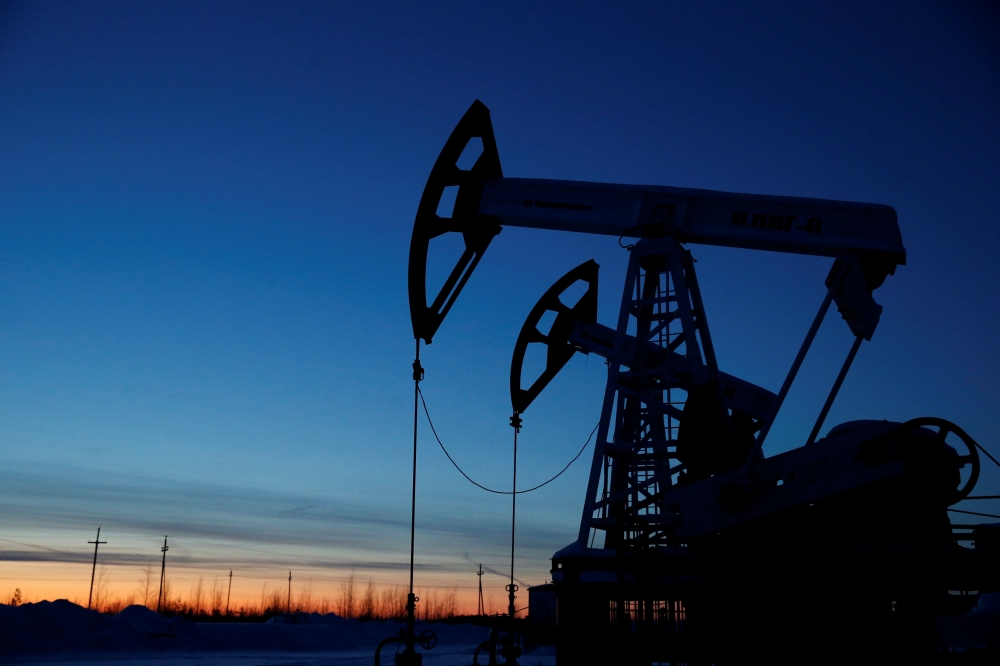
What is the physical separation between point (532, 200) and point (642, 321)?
3163 mm

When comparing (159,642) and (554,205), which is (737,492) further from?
(159,642)

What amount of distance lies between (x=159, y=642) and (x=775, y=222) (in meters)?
37.5

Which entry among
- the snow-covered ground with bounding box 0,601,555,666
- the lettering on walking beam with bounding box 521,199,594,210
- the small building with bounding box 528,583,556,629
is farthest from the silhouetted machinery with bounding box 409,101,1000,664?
the small building with bounding box 528,583,556,629

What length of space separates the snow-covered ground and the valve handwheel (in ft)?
73.9

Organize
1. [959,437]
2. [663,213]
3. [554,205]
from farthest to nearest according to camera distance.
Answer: [554,205]
[663,213]
[959,437]

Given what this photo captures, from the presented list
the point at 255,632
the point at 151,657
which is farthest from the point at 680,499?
the point at 255,632

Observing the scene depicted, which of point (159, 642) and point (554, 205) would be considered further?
point (159, 642)

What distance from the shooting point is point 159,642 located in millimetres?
38281

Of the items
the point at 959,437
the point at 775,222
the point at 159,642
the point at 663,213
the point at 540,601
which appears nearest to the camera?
the point at 959,437

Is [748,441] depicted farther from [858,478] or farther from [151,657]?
[151,657]

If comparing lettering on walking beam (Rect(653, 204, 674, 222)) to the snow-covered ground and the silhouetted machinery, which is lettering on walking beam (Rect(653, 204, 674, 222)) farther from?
the snow-covered ground

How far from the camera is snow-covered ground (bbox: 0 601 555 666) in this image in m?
32.4

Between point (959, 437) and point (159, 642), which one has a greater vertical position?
point (959, 437)

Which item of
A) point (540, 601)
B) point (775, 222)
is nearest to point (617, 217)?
point (775, 222)
